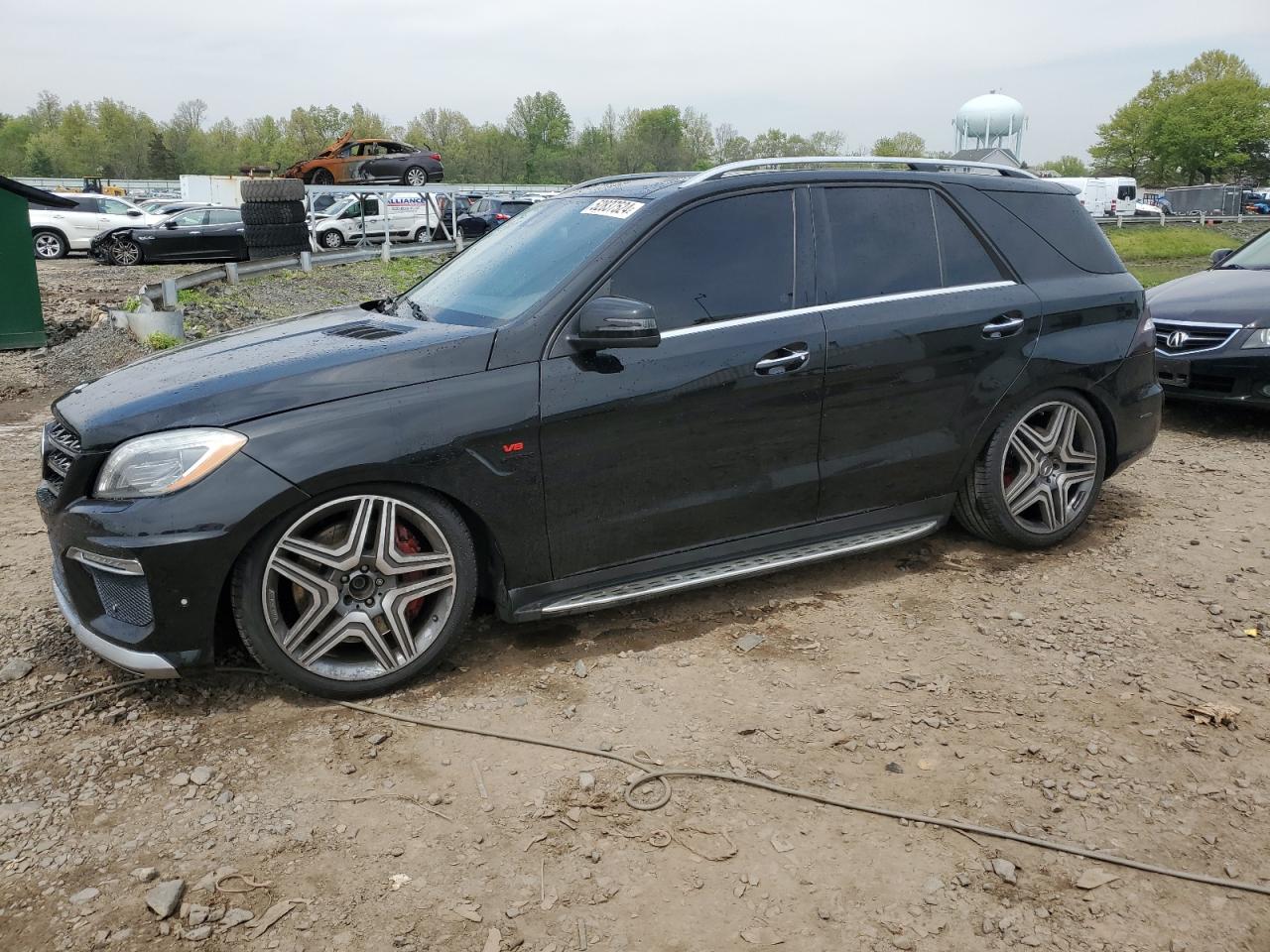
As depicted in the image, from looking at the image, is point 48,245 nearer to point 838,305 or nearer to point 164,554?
point 164,554

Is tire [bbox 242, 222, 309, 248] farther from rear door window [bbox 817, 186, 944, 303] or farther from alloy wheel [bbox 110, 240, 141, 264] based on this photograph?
rear door window [bbox 817, 186, 944, 303]

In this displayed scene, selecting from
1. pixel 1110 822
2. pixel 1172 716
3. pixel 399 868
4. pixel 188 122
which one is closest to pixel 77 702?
pixel 399 868

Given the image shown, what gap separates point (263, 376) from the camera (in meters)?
3.54

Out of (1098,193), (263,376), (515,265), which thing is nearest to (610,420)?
(515,265)

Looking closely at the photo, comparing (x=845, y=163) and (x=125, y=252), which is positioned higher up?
(x=845, y=163)

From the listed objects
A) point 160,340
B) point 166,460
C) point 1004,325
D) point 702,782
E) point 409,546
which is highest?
point 1004,325

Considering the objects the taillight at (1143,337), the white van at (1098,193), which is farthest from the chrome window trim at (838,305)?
the white van at (1098,193)

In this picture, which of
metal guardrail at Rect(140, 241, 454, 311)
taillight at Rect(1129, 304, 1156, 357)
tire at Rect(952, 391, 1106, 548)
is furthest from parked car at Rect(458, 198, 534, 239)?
tire at Rect(952, 391, 1106, 548)

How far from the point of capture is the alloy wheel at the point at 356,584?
3.45 meters

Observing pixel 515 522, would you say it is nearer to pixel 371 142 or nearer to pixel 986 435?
pixel 986 435

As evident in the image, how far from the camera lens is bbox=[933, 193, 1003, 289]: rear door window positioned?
464 cm

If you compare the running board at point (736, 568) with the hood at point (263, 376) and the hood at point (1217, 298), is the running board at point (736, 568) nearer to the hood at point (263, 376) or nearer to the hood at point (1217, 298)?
the hood at point (263, 376)

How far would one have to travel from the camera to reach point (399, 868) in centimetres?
275

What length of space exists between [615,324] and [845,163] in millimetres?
1562
